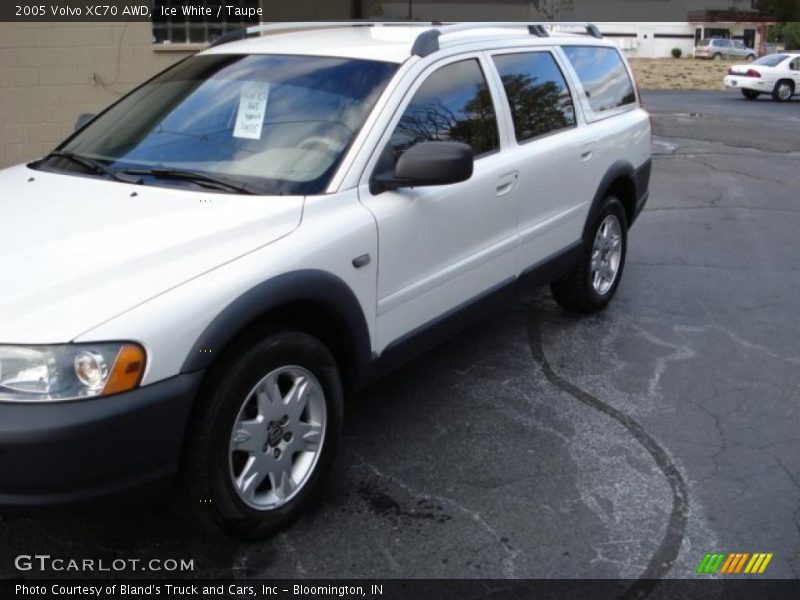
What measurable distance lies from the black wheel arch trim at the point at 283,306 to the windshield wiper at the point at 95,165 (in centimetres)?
92

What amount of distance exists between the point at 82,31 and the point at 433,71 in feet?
20.8

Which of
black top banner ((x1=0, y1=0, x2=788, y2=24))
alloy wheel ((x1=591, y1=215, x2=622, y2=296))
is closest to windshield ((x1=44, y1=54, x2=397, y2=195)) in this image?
alloy wheel ((x1=591, y1=215, x2=622, y2=296))

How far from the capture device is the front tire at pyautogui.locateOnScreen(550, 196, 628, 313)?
5.67 meters

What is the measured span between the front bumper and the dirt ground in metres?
30.7

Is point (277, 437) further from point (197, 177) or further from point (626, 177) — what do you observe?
point (626, 177)

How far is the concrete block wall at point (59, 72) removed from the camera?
9.19m

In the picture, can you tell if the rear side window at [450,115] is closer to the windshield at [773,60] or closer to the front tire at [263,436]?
the front tire at [263,436]

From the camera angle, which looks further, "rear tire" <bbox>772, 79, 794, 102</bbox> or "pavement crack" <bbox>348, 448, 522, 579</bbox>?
"rear tire" <bbox>772, 79, 794, 102</bbox>

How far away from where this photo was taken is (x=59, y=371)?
8.57 ft

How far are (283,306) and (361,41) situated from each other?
5.47 feet

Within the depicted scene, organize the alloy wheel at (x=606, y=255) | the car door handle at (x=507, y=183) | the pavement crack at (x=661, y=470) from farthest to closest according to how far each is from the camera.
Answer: the alloy wheel at (x=606, y=255)
the car door handle at (x=507, y=183)
the pavement crack at (x=661, y=470)

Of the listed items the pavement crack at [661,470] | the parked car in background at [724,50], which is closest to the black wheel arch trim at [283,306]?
the pavement crack at [661,470]

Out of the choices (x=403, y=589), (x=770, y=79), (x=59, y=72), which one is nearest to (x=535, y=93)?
(x=403, y=589)

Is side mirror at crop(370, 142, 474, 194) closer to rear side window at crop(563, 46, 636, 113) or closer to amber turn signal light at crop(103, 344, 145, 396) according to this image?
amber turn signal light at crop(103, 344, 145, 396)
